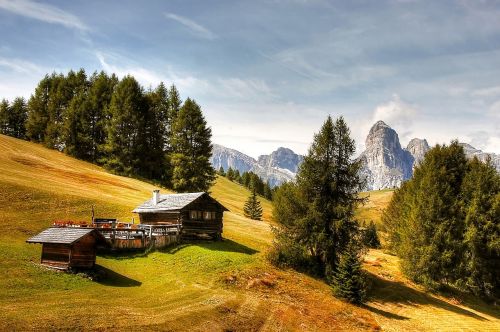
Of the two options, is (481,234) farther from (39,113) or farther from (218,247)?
(39,113)

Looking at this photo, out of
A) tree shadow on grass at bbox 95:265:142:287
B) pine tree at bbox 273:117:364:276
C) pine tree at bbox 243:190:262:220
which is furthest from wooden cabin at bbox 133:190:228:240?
pine tree at bbox 243:190:262:220

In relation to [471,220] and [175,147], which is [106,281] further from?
[175,147]

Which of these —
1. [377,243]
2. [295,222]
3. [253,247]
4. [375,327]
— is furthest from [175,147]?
[375,327]

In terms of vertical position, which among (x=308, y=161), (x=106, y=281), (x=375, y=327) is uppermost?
(x=308, y=161)

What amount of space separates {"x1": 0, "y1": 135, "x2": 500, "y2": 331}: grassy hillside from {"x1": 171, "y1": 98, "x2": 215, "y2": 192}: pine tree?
16487 mm

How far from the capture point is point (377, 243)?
83.2 m

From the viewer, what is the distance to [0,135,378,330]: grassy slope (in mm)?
22594

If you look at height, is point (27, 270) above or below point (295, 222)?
below

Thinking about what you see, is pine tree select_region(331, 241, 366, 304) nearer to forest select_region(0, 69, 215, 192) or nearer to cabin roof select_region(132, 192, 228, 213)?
cabin roof select_region(132, 192, 228, 213)

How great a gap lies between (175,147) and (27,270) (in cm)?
4830

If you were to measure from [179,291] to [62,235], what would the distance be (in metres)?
10.4

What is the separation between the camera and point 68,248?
3000 centimetres

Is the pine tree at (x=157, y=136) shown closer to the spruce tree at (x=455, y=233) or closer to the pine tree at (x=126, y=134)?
the pine tree at (x=126, y=134)

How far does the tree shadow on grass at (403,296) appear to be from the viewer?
3941 centimetres
